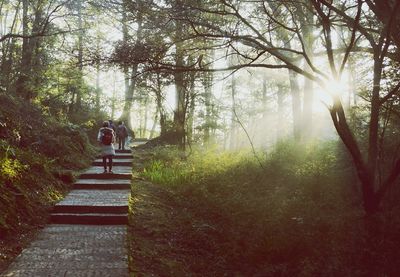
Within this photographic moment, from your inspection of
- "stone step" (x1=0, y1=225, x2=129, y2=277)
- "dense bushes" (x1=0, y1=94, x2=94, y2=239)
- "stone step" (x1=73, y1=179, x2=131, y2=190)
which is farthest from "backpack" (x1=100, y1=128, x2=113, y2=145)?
"stone step" (x1=0, y1=225, x2=129, y2=277)

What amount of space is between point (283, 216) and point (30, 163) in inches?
232

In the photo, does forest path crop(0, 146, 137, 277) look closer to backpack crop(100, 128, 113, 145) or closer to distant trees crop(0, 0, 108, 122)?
backpack crop(100, 128, 113, 145)

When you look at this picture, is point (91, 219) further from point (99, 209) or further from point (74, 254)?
point (74, 254)

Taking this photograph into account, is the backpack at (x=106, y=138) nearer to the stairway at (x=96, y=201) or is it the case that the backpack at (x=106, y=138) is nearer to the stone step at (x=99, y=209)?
the stairway at (x=96, y=201)

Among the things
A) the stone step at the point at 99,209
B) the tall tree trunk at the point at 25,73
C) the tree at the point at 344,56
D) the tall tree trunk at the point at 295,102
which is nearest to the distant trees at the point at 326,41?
the tree at the point at 344,56

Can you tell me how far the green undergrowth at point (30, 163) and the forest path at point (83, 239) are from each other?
0.33 meters

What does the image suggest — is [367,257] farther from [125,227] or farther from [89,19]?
[89,19]

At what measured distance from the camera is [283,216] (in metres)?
7.73

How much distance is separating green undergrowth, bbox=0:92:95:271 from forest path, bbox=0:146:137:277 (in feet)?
1.09

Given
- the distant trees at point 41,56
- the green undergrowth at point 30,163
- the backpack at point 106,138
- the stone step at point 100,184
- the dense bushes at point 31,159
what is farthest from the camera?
the distant trees at point 41,56

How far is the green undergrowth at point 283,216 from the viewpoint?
5.86m

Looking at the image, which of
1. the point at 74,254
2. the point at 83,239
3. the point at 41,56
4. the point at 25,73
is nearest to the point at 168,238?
the point at 83,239

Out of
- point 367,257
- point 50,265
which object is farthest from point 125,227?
point 367,257

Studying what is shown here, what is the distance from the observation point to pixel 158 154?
1590 centimetres
